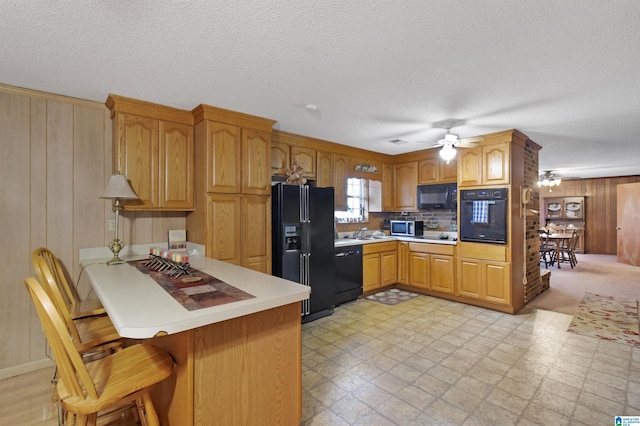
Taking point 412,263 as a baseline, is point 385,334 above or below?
below

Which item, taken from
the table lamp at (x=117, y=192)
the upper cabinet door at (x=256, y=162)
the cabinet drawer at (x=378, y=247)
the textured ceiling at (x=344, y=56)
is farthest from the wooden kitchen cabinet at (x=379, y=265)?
the table lamp at (x=117, y=192)

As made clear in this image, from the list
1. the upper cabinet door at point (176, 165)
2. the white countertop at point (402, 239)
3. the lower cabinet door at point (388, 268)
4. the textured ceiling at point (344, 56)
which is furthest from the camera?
the lower cabinet door at point (388, 268)

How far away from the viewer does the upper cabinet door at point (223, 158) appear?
10.2ft

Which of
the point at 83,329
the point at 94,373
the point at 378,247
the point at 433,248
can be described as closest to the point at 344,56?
the point at 94,373

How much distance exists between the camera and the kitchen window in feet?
17.2

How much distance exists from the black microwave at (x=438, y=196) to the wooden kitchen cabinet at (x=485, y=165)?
295mm

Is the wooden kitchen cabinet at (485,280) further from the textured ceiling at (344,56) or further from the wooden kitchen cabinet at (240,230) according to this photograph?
the wooden kitchen cabinet at (240,230)

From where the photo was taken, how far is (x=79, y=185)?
2857 mm

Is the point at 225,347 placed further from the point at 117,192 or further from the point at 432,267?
the point at 432,267

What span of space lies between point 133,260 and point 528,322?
4.40 m

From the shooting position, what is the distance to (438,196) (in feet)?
16.1

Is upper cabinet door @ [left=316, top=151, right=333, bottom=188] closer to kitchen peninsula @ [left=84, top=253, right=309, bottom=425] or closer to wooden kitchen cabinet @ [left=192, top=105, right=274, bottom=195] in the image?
wooden kitchen cabinet @ [left=192, top=105, right=274, bottom=195]

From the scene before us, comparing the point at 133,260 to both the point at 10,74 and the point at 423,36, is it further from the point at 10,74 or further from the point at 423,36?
the point at 423,36

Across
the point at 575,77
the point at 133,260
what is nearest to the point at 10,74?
the point at 133,260
